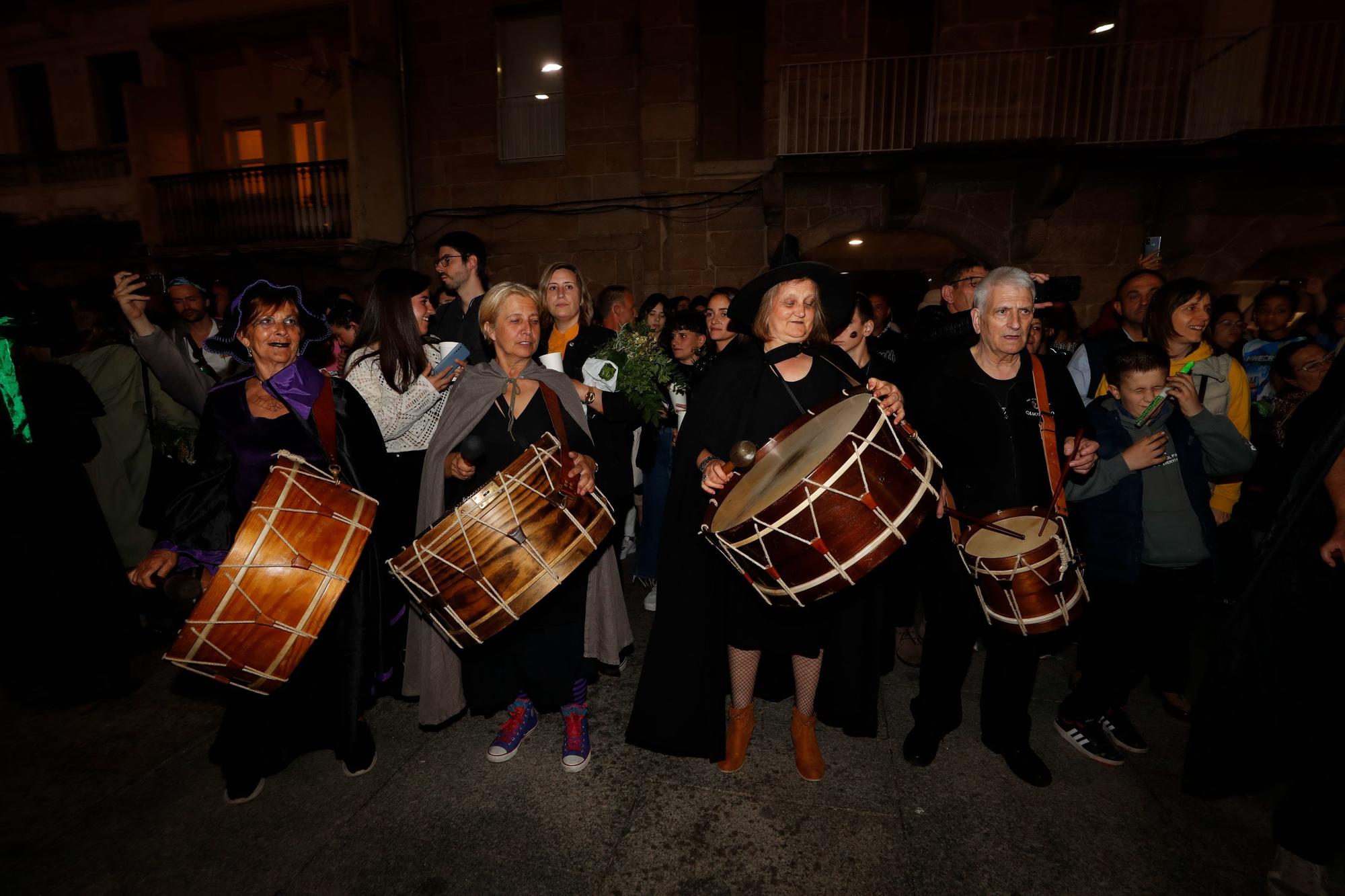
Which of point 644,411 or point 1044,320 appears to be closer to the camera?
point 644,411

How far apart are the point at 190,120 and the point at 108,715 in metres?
16.1

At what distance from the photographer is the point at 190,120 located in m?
14.1

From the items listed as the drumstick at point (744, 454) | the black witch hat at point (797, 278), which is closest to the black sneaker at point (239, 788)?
the drumstick at point (744, 454)

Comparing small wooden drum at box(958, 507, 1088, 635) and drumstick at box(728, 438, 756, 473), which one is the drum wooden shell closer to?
drumstick at box(728, 438, 756, 473)

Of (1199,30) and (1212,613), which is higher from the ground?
(1199,30)

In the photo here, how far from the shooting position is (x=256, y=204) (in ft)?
43.6

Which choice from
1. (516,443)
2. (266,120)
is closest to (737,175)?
(516,443)

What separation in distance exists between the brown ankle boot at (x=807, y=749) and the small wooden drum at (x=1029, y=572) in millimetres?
995

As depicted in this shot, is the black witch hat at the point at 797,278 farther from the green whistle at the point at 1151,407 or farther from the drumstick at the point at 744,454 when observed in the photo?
the green whistle at the point at 1151,407

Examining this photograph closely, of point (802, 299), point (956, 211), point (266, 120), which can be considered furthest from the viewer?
point (266, 120)

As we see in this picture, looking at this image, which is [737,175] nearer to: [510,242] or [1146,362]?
[510,242]

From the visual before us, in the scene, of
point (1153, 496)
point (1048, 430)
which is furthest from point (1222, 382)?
point (1048, 430)

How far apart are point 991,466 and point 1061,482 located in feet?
0.90

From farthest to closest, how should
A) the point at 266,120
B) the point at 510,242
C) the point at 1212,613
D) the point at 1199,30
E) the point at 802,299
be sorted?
the point at 266,120 → the point at 510,242 → the point at 1199,30 → the point at 1212,613 → the point at 802,299
